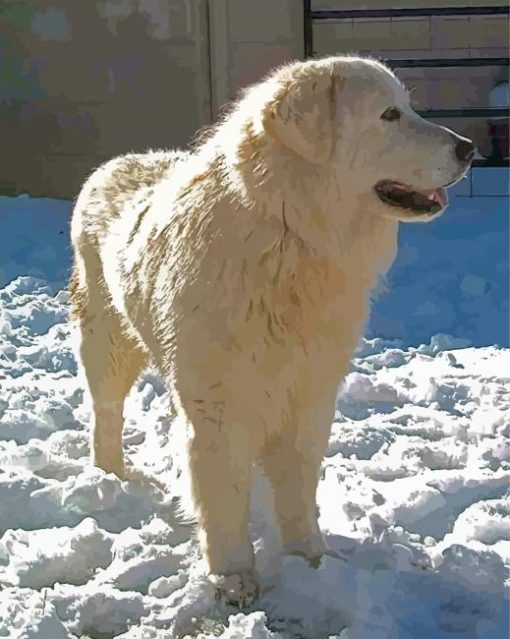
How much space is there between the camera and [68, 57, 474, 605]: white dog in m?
2.82

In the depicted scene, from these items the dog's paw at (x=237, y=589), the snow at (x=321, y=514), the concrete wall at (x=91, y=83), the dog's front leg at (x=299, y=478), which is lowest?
the snow at (x=321, y=514)

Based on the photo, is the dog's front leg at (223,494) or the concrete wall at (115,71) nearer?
the dog's front leg at (223,494)

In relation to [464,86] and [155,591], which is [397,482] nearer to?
[155,591]

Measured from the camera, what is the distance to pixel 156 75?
31.7 ft

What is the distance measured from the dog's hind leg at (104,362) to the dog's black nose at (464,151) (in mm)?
1611

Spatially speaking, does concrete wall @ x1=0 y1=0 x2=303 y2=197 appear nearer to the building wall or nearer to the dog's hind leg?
the building wall

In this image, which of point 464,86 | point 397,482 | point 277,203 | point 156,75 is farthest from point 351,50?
point 277,203

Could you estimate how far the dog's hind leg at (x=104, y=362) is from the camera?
12.8 ft

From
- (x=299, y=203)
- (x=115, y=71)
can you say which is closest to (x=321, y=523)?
(x=299, y=203)

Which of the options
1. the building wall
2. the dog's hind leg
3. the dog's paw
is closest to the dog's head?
the dog's paw

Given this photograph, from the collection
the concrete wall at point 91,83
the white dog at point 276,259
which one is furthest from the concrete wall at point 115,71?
the white dog at point 276,259

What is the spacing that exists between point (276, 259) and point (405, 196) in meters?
0.43

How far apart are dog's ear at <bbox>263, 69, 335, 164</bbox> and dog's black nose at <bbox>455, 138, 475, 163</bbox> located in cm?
37

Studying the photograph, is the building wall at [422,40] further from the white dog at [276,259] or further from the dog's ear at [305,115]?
the dog's ear at [305,115]
